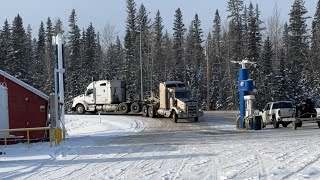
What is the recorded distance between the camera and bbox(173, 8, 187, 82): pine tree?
84.1 m

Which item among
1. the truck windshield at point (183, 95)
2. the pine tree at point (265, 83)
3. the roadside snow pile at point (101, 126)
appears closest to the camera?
the roadside snow pile at point (101, 126)

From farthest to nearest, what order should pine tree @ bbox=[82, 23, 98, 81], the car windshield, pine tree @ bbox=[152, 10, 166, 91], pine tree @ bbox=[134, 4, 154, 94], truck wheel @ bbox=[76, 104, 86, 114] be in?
pine tree @ bbox=[82, 23, 98, 81]
pine tree @ bbox=[152, 10, 166, 91]
pine tree @ bbox=[134, 4, 154, 94]
truck wheel @ bbox=[76, 104, 86, 114]
the car windshield

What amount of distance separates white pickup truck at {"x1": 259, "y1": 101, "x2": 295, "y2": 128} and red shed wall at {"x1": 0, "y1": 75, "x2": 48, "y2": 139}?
14339 mm

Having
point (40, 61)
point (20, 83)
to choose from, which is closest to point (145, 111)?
point (20, 83)

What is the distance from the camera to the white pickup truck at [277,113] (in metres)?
31.7

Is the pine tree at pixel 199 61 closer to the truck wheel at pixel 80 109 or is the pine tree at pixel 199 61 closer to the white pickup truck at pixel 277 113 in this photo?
the truck wheel at pixel 80 109

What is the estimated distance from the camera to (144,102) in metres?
46.4

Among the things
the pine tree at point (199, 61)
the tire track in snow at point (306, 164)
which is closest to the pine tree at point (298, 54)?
the pine tree at point (199, 61)

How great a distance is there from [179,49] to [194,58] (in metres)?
3.33

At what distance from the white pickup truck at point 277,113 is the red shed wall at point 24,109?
47.0ft

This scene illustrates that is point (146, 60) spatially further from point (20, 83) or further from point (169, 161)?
point (169, 161)

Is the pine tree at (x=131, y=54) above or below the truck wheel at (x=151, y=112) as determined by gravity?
above

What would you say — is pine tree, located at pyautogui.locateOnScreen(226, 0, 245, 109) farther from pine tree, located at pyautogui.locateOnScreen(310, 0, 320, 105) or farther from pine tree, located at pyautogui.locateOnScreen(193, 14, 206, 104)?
pine tree, located at pyautogui.locateOnScreen(310, 0, 320, 105)

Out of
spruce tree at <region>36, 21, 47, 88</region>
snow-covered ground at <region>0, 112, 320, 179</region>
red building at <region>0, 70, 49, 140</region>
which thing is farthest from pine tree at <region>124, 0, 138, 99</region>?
snow-covered ground at <region>0, 112, 320, 179</region>
